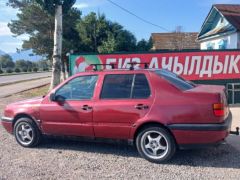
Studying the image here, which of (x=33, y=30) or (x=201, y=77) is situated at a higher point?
(x=33, y=30)

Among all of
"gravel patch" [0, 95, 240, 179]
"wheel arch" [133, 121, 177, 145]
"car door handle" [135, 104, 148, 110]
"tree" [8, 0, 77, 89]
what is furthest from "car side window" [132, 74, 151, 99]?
"tree" [8, 0, 77, 89]

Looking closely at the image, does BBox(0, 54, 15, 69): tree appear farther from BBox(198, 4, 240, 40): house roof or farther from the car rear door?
the car rear door

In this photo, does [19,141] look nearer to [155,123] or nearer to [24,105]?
[24,105]

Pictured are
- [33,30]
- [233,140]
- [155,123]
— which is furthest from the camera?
[33,30]

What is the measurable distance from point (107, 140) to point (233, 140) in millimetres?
2633

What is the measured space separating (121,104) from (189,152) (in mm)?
1505

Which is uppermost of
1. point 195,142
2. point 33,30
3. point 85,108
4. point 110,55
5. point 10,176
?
point 33,30

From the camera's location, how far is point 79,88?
657 centimetres

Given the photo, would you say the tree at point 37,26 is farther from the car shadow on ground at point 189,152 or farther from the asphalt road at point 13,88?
the car shadow on ground at point 189,152

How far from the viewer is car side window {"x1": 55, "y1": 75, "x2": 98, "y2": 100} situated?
646cm

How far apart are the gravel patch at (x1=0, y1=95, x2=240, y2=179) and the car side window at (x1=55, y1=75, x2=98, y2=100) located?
102cm

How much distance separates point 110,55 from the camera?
40.5 feet

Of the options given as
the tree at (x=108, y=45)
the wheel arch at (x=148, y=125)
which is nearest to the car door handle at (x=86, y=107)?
the wheel arch at (x=148, y=125)

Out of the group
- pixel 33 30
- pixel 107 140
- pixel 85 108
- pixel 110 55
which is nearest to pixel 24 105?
pixel 85 108
